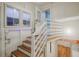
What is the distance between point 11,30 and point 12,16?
19 cm

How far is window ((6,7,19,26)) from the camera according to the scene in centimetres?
158

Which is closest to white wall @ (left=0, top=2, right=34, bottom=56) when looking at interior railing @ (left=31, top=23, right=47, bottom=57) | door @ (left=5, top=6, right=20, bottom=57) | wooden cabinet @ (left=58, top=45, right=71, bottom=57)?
door @ (left=5, top=6, right=20, bottom=57)

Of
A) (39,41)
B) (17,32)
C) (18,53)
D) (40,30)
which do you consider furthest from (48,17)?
(18,53)

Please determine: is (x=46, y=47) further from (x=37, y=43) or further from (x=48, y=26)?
(x=48, y=26)

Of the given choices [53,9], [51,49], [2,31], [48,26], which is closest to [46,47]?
[51,49]

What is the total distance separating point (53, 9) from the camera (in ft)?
5.31

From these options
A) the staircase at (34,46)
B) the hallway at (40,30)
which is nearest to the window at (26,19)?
the hallway at (40,30)

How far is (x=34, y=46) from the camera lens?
5.26 feet

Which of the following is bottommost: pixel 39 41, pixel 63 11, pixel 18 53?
pixel 18 53

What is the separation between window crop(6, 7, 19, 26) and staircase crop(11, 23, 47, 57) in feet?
0.93

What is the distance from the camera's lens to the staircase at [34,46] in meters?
1.59

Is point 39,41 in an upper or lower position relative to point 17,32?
lower

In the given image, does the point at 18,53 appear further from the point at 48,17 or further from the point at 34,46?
the point at 48,17

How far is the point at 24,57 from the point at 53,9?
0.77 m
